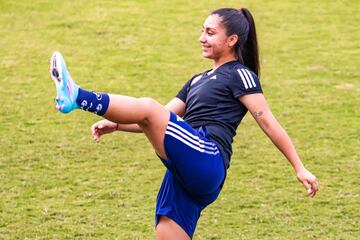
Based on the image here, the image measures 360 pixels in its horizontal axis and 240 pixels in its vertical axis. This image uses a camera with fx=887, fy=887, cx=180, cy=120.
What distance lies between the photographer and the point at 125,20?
1297 centimetres

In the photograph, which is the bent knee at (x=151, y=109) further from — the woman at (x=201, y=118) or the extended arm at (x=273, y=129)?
the extended arm at (x=273, y=129)

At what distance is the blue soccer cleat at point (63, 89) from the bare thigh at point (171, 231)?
3.50 feet

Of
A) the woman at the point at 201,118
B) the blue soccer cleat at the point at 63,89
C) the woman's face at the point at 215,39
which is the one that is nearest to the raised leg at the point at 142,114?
the woman at the point at 201,118

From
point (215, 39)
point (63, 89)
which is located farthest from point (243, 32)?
point (63, 89)

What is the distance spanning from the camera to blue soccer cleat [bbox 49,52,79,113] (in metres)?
4.55

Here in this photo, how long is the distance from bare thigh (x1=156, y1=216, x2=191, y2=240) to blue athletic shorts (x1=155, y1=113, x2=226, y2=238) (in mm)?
27

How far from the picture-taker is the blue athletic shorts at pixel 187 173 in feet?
16.1

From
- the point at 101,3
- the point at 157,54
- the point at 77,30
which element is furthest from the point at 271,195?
the point at 101,3

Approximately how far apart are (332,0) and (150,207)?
7.72 metres

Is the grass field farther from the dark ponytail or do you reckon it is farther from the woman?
the dark ponytail

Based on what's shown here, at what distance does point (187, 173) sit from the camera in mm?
4980

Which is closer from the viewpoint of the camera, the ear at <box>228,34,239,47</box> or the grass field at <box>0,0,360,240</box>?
the ear at <box>228,34,239,47</box>

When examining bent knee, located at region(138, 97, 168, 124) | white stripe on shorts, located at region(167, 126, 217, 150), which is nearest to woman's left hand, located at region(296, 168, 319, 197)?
white stripe on shorts, located at region(167, 126, 217, 150)

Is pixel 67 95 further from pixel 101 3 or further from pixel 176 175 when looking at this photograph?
pixel 101 3
